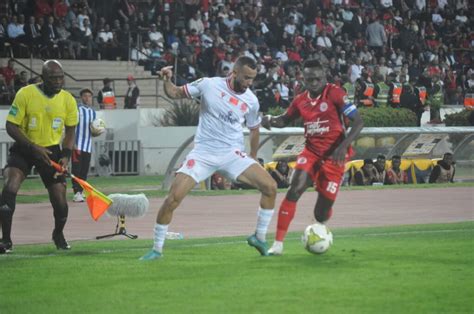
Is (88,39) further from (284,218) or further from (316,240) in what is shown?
(316,240)

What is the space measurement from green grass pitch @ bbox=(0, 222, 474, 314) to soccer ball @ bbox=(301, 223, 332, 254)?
0.35 feet

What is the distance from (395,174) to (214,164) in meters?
17.4

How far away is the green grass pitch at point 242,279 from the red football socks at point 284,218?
34 cm

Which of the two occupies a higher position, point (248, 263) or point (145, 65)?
point (248, 263)

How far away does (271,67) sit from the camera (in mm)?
42938

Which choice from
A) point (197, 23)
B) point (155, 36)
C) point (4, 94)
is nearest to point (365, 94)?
point (197, 23)

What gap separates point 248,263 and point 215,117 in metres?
1.69

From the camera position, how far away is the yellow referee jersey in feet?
47.9

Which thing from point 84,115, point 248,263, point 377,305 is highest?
point 377,305

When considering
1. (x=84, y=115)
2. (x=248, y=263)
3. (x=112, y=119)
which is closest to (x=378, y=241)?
(x=248, y=263)

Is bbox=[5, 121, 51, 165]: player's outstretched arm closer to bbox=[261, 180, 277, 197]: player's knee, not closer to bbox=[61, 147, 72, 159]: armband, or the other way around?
bbox=[61, 147, 72, 159]: armband

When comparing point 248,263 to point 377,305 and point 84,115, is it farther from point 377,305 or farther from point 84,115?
point 84,115

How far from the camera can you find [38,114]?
14625 millimetres

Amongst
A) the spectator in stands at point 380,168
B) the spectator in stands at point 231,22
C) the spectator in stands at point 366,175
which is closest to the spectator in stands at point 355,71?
the spectator in stands at point 231,22
